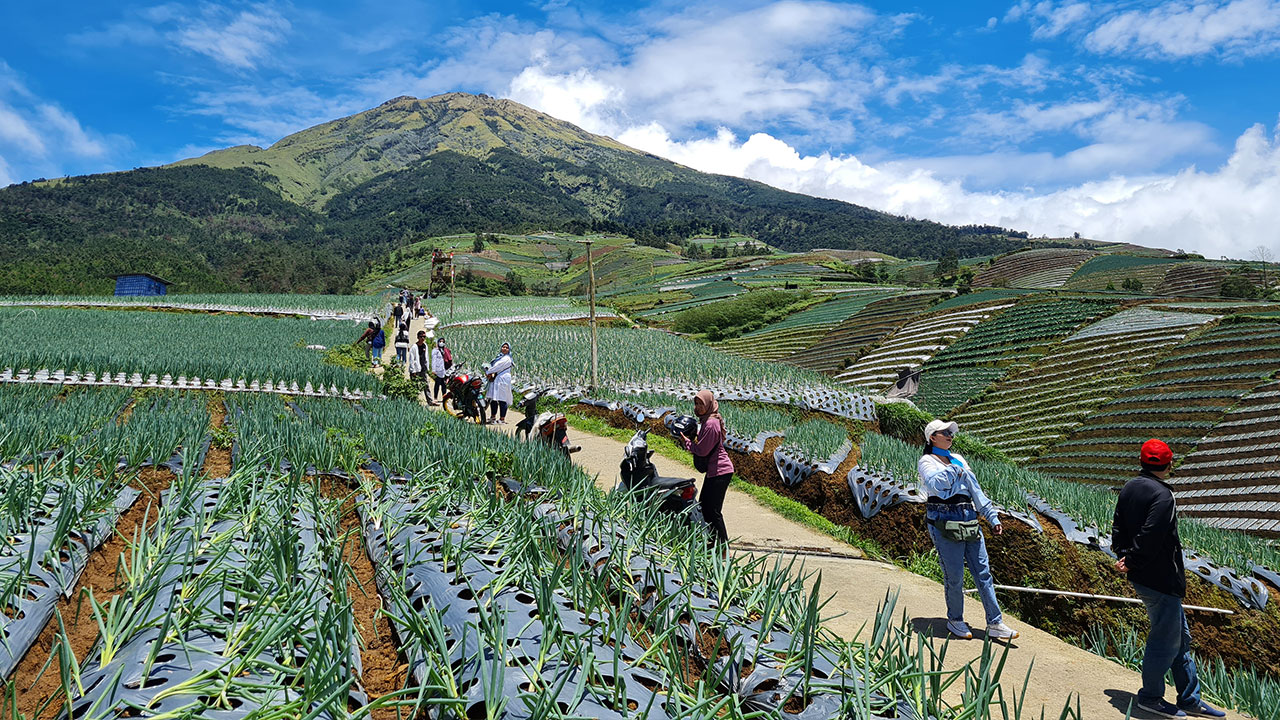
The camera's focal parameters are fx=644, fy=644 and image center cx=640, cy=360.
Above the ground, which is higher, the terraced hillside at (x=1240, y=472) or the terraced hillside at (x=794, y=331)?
the terraced hillside at (x=794, y=331)

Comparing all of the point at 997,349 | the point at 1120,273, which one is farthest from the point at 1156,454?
the point at 1120,273

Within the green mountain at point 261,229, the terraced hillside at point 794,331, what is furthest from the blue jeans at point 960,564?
the green mountain at point 261,229

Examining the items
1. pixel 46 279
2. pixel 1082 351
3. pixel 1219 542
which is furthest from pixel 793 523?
pixel 46 279

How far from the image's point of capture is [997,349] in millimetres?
22672

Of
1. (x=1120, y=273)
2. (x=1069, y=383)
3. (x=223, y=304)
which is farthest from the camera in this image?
(x=1120, y=273)

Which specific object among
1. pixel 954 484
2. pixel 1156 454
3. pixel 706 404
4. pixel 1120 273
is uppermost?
pixel 1120 273

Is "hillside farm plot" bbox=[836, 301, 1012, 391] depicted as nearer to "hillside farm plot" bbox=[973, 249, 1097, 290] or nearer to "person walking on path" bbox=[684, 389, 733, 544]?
"person walking on path" bbox=[684, 389, 733, 544]

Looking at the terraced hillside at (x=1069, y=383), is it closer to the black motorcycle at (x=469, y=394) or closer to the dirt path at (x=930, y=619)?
the dirt path at (x=930, y=619)

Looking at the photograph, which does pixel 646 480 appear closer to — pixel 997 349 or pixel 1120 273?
pixel 997 349

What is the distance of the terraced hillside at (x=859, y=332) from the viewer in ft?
92.5

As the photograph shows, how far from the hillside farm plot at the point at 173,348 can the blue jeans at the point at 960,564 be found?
11490mm

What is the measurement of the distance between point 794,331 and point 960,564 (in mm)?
30752

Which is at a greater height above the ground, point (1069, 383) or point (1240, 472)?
point (1069, 383)

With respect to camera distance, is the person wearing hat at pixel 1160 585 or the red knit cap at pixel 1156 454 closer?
the person wearing hat at pixel 1160 585
